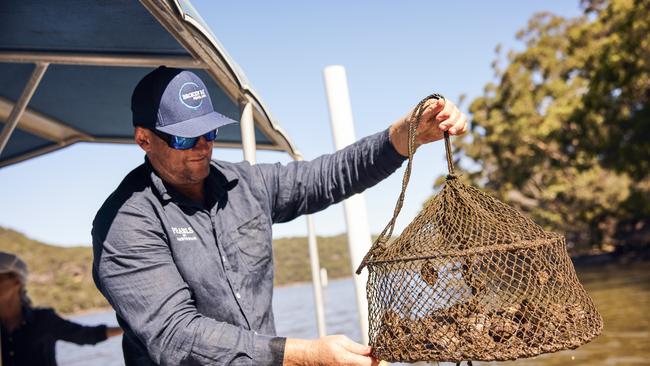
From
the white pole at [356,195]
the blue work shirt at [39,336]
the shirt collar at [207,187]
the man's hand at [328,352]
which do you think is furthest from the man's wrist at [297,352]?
the blue work shirt at [39,336]

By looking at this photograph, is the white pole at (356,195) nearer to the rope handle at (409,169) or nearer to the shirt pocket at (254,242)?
the shirt pocket at (254,242)

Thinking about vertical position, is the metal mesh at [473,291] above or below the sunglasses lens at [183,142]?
below

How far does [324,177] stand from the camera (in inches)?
108

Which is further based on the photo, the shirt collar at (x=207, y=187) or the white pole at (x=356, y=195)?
the white pole at (x=356, y=195)

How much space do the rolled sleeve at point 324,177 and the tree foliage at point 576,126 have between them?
20.1 metres

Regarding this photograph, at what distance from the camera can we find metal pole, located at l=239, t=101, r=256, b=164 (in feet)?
12.4

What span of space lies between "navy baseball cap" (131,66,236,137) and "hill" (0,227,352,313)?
77.2 m

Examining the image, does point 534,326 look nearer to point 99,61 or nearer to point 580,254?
point 99,61

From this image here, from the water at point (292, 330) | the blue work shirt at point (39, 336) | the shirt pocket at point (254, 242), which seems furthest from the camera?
the water at point (292, 330)

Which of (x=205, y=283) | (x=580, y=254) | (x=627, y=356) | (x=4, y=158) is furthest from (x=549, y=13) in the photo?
(x=205, y=283)

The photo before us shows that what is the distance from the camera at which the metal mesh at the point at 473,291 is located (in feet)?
6.25

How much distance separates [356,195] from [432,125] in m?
2.11

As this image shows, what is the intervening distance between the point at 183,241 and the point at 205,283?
0.17 m

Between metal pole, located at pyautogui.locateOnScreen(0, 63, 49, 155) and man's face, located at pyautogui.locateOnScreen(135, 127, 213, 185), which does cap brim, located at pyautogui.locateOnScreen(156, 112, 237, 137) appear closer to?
man's face, located at pyautogui.locateOnScreen(135, 127, 213, 185)
